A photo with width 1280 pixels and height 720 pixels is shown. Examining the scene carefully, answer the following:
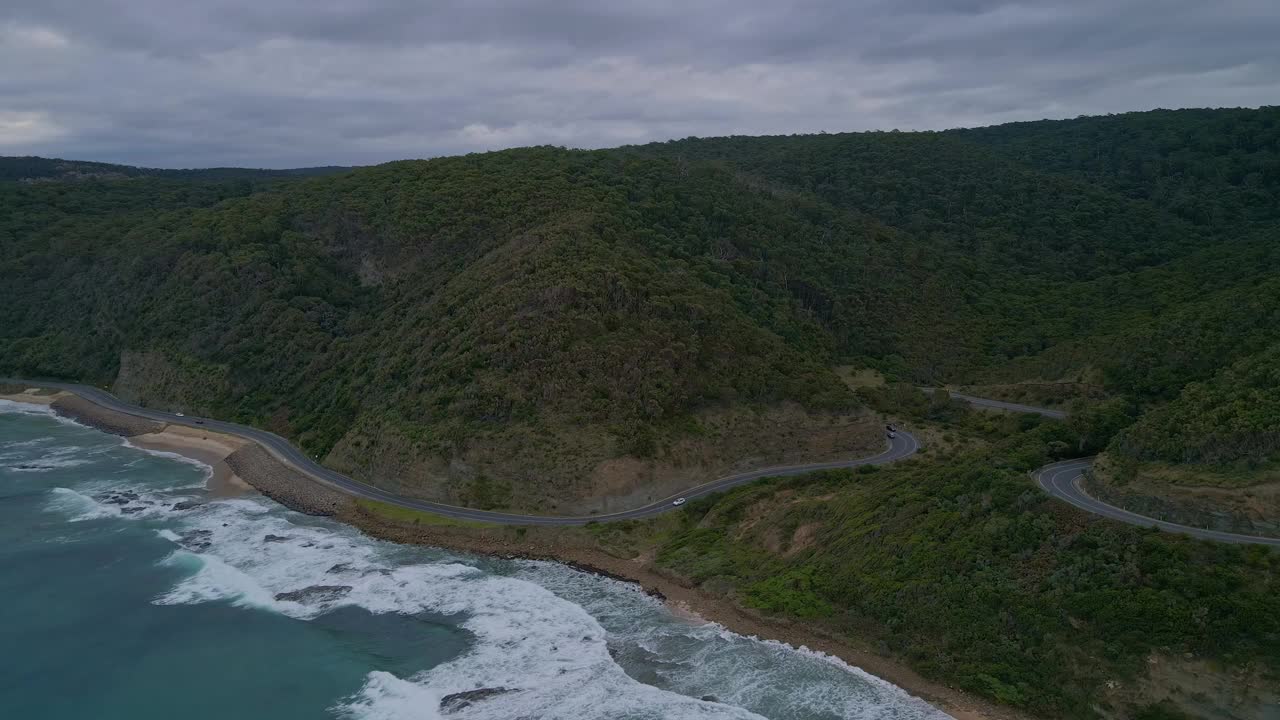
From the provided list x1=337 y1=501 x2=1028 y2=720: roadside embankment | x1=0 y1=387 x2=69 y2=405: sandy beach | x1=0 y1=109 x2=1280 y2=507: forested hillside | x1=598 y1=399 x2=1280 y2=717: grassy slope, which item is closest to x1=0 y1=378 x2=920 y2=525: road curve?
x1=337 y1=501 x2=1028 y2=720: roadside embankment

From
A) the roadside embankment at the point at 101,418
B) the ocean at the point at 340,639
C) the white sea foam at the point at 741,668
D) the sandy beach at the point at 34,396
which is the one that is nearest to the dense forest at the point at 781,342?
the white sea foam at the point at 741,668

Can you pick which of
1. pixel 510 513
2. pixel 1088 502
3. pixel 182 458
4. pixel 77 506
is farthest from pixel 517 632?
pixel 182 458

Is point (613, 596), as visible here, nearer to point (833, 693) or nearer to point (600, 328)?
point (833, 693)

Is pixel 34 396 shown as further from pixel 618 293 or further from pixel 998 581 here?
pixel 998 581

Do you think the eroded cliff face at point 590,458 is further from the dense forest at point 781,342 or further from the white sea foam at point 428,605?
the white sea foam at point 428,605

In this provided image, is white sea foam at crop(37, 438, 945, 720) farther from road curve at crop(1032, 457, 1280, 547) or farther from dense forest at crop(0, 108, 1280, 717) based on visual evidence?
road curve at crop(1032, 457, 1280, 547)

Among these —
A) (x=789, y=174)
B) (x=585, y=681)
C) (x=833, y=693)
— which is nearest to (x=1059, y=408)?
(x=833, y=693)
